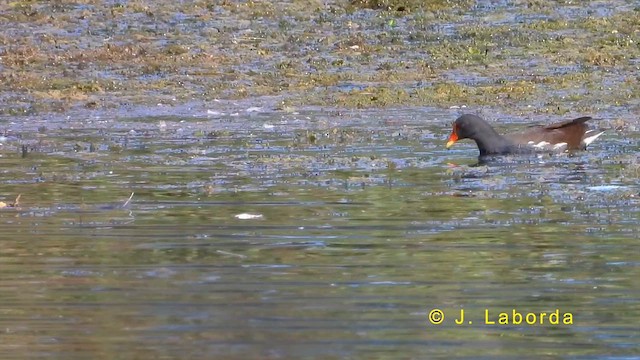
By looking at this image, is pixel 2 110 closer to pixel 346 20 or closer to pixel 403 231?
pixel 346 20

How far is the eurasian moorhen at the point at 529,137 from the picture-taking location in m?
12.6

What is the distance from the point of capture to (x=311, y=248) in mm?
8508

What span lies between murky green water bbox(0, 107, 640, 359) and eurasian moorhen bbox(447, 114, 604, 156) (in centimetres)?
14

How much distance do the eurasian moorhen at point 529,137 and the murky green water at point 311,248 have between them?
0.45ft

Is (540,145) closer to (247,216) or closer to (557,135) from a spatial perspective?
(557,135)

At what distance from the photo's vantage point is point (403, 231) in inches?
354

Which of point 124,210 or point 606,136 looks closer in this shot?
point 124,210

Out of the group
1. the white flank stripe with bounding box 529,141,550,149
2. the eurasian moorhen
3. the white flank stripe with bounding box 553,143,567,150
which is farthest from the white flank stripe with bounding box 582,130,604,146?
the white flank stripe with bounding box 529,141,550,149

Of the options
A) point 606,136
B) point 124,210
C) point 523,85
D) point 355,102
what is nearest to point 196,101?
point 355,102

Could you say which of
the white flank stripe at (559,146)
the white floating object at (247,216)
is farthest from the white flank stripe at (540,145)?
the white floating object at (247,216)

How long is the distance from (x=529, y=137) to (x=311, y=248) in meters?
4.47

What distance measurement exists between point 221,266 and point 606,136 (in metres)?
6.11

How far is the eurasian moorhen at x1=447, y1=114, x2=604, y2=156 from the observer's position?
12.6 metres

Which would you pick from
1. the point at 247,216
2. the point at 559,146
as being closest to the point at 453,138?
the point at 559,146
